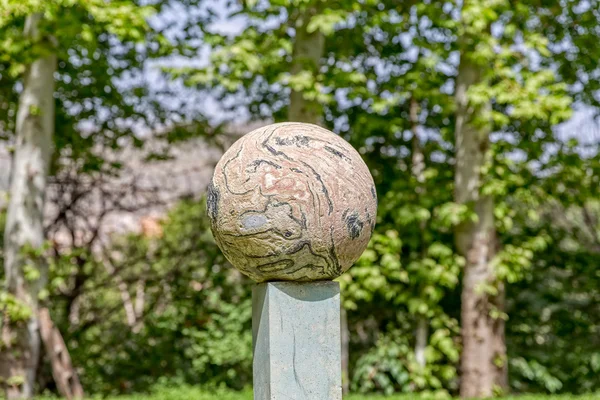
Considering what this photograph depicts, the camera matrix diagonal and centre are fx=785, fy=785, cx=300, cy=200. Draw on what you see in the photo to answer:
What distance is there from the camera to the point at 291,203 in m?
4.27

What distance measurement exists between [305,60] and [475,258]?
2.82 metres

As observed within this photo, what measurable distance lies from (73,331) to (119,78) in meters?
3.53

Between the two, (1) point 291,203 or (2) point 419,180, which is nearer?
(1) point 291,203

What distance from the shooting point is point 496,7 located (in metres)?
8.05

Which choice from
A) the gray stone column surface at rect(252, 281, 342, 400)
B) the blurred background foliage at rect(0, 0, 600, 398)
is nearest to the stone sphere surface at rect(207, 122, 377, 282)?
the gray stone column surface at rect(252, 281, 342, 400)

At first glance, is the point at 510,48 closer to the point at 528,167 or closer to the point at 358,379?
the point at 528,167

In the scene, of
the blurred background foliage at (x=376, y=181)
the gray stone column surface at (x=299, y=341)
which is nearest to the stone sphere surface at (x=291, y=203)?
the gray stone column surface at (x=299, y=341)

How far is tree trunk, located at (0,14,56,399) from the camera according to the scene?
789cm

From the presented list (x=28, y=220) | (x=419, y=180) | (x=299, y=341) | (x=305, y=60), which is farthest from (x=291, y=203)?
(x=419, y=180)

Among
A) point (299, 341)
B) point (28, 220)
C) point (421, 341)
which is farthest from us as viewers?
point (421, 341)

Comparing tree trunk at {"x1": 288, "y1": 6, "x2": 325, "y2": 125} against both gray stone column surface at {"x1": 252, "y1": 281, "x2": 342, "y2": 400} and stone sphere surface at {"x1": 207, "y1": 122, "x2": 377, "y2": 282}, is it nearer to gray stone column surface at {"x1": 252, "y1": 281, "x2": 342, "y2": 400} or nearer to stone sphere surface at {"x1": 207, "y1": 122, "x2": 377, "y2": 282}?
stone sphere surface at {"x1": 207, "y1": 122, "x2": 377, "y2": 282}

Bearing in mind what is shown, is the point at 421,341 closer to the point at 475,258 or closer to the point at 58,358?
the point at 475,258

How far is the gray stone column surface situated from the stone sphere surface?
4.2 inches

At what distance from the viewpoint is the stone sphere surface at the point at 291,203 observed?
14.1 feet
